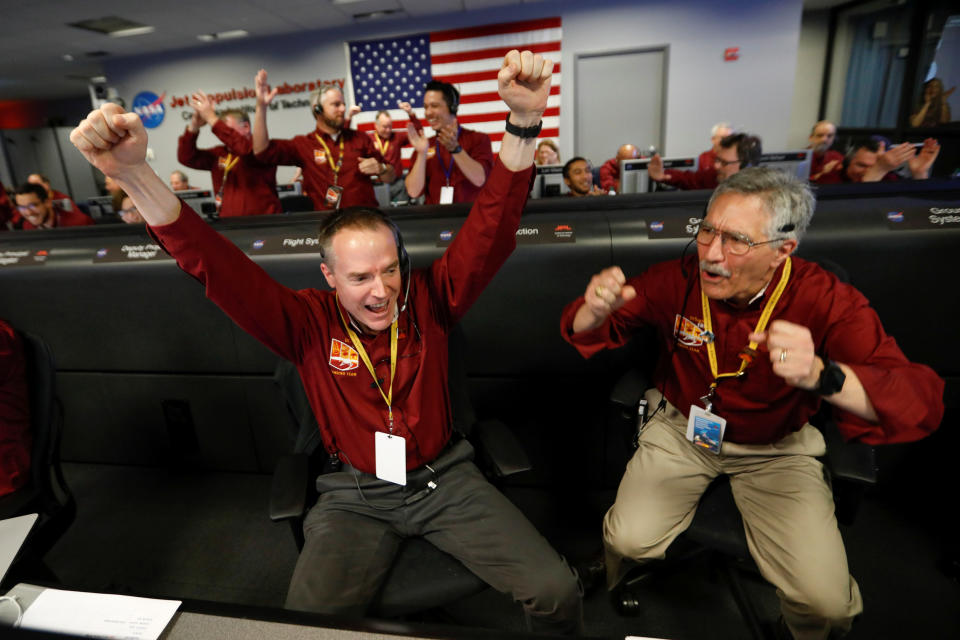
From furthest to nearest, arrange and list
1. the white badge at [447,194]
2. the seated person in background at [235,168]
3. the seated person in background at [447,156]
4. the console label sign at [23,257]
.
Result: the seated person in background at [235,168] → the white badge at [447,194] → the seated person in background at [447,156] → the console label sign at [23,257]

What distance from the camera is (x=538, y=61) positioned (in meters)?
0.99

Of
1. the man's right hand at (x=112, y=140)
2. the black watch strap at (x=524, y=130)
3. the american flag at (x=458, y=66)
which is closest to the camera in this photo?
the man's right hand at (x=112, y=140)

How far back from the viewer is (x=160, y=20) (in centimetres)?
601

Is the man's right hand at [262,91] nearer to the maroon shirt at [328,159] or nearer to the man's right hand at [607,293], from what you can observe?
the maroon shirt at [328,159]

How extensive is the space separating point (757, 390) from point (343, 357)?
111 centimetres

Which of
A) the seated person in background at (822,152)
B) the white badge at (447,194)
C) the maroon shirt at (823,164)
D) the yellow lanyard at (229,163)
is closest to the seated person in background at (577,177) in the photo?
the white badge at (447,194)

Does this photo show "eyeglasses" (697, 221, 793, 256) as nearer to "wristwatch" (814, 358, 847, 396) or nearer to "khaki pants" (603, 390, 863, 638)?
"wristwatch" (814, 358, 847, 396)

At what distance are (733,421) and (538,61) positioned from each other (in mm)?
1069

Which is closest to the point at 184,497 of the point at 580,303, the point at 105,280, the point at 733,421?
the point at 105,280

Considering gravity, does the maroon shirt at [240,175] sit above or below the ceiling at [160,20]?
below

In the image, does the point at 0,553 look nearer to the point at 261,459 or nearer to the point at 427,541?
the point at 427,541

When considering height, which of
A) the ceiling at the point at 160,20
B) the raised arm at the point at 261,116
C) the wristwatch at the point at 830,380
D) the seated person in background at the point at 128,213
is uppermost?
the ceiling at the point at 160,20

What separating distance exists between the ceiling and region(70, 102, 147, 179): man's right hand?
6067mm

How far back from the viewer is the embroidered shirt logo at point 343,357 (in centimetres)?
127
